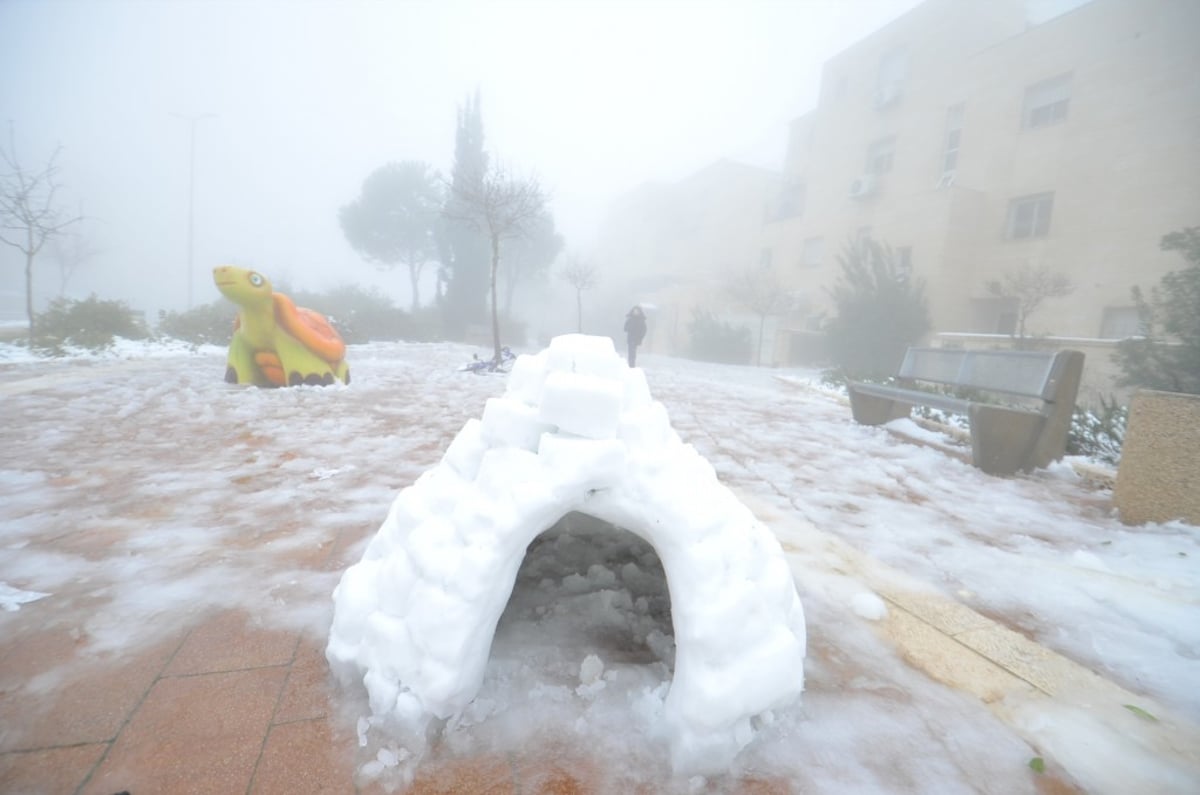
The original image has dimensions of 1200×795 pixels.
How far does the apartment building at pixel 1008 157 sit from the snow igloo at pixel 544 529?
19.1 meters

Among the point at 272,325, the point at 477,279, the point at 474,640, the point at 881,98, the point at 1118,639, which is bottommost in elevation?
the point at 1118,639

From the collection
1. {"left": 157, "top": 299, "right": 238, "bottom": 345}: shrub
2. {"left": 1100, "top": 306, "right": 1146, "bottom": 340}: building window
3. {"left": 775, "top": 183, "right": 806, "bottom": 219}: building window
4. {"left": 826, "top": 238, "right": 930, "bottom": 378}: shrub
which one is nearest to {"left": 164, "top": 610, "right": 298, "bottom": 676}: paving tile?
{"left": 157, "top": 299, "right": 238, "bottom": 345}: shrub

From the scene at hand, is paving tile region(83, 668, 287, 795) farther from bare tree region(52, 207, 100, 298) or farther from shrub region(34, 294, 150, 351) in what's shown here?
bare tree region(52, 207, 100, 298)

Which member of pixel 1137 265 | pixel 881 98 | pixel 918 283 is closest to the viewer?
pixel 1137 265

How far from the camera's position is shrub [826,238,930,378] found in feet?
56.0

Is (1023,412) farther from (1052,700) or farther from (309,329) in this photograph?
(309,329)

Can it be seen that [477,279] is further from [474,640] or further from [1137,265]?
[474,640]

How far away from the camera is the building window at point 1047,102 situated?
16.0 metres

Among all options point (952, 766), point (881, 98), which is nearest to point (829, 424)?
point (952, 766)

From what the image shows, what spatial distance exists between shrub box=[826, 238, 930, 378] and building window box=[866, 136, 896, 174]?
20.5ft

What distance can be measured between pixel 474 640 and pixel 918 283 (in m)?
20.4

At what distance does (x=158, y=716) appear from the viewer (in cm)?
141

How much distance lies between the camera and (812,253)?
24.0 m

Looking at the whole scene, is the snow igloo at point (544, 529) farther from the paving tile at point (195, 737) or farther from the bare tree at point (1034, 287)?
the bare tree at point (1034, 287)
